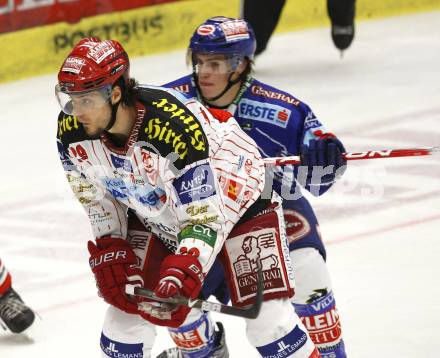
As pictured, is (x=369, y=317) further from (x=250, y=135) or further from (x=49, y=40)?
(x=49, y=40)

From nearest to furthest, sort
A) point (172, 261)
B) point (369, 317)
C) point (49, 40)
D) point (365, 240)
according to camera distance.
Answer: point (172, 261) → point (369, 317) → point (365, 240) → point (49, 40)

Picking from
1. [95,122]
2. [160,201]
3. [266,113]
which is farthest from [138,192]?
[266,113]

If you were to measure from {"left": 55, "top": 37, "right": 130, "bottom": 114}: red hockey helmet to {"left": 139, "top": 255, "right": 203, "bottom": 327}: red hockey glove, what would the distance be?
1.96 feet

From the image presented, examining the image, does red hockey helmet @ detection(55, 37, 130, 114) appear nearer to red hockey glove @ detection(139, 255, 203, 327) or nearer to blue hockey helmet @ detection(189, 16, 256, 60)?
red hockey glove @ detection(139, 255, 203, 327)

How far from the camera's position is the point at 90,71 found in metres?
3.82

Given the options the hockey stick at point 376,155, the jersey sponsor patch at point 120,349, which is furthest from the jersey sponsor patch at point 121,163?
the hockey stick at point 376,155

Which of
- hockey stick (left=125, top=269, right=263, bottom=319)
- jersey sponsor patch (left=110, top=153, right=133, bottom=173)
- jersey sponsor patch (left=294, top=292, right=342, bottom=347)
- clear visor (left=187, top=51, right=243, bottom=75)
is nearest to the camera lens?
hockey stick (left=125, top=269, right=263, bottom=319)

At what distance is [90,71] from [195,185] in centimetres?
51

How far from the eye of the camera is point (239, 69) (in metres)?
4.89

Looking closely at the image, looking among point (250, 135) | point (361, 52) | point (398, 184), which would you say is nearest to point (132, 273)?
point (250, 135)

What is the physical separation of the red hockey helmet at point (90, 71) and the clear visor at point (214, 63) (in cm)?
97

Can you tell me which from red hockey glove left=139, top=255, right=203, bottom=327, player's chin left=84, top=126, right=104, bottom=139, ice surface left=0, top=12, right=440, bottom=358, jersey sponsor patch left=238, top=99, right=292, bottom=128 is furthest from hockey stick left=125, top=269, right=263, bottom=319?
ice surface left=0, top=12, right=440, bottom=358

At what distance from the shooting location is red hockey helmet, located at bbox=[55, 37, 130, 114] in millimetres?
3809

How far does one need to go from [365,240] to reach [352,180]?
3.30 feet
